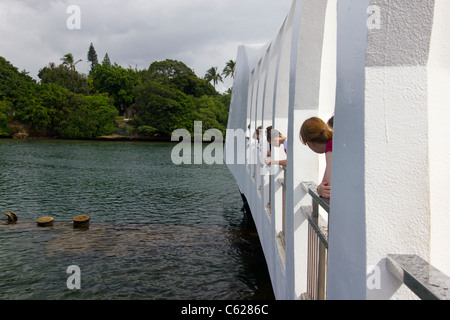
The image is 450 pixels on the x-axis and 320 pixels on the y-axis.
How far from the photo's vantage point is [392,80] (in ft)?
6.11

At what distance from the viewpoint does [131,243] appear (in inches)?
527

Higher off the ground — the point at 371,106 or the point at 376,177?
the point at 371,106

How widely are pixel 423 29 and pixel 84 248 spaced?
12.6 metres

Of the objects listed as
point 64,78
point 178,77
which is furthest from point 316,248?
point 64,78

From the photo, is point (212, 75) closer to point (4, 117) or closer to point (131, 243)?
point (4, 117)

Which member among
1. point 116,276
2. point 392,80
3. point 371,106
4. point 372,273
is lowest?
point 116,276


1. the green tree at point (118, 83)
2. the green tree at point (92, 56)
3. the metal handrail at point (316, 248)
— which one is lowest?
the metal handrail at point (316, 248)

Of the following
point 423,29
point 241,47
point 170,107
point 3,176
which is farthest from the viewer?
point 170,107

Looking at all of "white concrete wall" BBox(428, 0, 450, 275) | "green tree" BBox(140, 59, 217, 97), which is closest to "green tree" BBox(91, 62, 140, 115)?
"green tree" BBox(140, 59, 217, 97)

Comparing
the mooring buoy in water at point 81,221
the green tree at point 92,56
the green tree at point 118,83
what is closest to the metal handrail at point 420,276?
the mooring buoy in water at point 81,221

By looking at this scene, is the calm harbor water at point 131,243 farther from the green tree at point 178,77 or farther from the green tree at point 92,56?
the green tree at point 92,56

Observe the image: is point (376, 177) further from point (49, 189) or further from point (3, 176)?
point (3, 176)

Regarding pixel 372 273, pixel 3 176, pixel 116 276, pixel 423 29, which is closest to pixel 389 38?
pixel 423 29

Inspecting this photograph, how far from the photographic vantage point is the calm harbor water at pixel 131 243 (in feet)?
32.7
